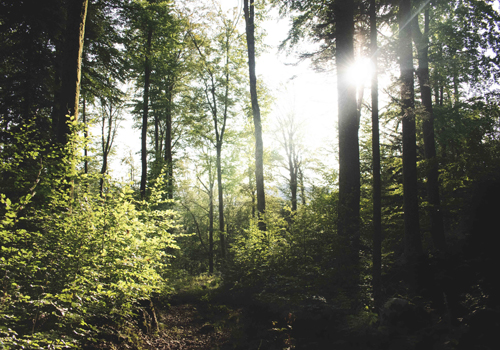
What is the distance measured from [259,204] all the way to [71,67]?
8184 millimetres

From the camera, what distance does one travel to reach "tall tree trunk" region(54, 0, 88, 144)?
535cm

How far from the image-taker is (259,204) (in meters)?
11.5

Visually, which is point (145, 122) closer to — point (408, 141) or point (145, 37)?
point (145, 37)

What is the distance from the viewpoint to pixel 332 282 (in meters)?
5.71

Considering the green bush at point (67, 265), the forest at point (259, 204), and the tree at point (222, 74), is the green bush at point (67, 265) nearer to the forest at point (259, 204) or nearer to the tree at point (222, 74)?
the forest at point (259, 204)

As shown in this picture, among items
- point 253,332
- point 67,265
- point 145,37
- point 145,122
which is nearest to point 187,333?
point 253,332

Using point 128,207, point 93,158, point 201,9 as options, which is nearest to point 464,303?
point 128,207

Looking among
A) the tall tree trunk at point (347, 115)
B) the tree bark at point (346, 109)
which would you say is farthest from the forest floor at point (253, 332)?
the tree bark at point (346, 109)

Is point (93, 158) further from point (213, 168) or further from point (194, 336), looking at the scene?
point (213, 168)

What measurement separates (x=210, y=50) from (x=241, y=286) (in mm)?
13925

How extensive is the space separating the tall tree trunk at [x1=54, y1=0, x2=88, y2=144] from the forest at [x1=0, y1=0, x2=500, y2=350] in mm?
38

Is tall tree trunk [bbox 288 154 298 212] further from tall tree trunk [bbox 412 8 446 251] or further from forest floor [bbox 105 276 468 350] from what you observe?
forest floor [bbox 105 276 468 350]

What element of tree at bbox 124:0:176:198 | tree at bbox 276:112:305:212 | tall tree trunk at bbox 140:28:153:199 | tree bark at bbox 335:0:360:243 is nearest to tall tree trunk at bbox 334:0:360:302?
tree bark at bbox 335:0:360:243

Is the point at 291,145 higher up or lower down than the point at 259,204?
higher up
